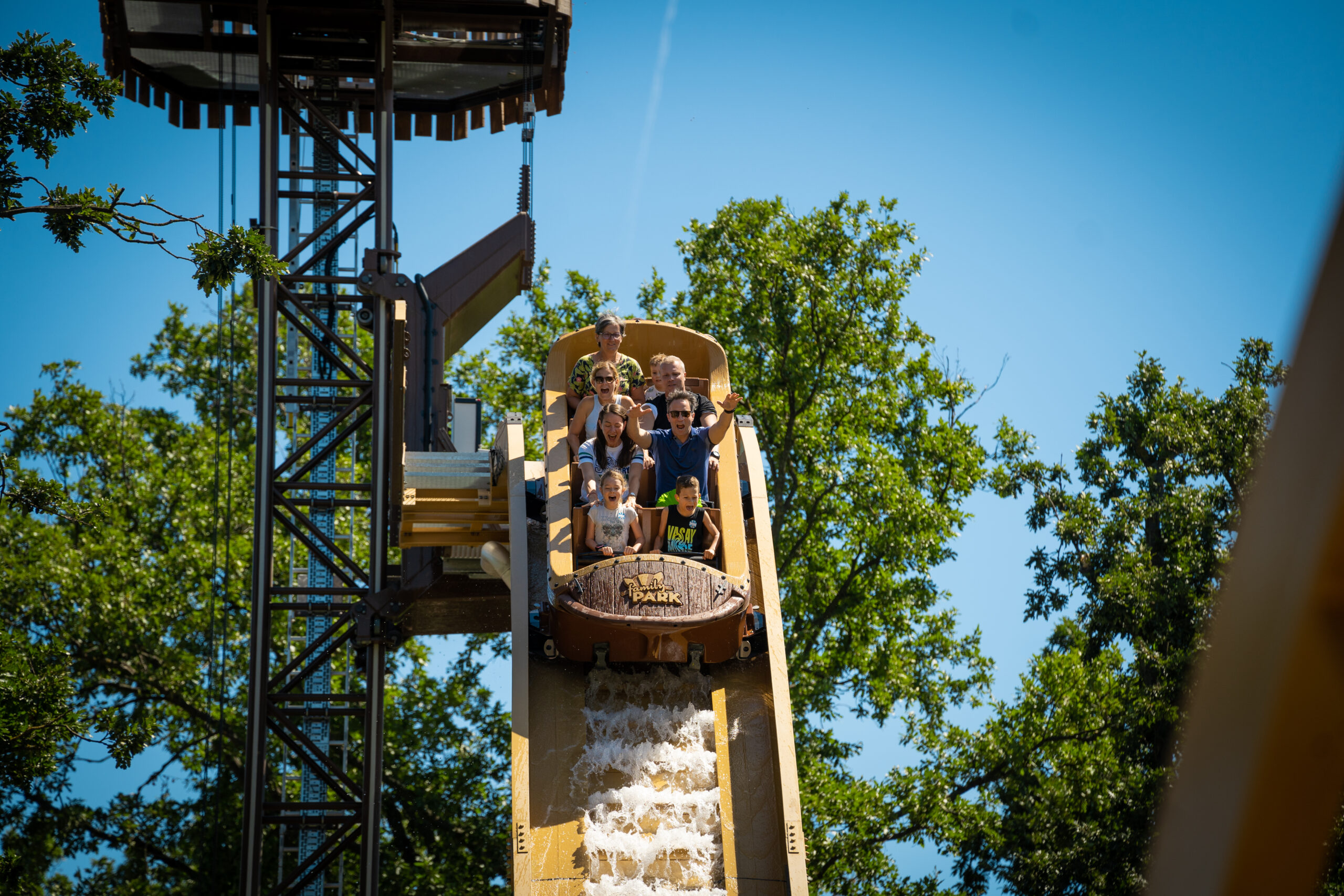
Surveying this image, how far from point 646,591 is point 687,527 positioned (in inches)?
22.4

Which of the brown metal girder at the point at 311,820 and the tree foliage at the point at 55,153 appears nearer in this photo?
the tree foliage at the point at 55,153

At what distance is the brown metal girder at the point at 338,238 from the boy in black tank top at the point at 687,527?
445 centimetres

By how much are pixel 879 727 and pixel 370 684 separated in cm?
641

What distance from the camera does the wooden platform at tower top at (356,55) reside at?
10547 millimetres

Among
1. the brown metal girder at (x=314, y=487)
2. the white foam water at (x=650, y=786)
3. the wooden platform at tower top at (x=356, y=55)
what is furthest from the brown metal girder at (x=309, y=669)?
the wooden platform at tower top at (x=356, y=55)

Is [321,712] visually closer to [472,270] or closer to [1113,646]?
[472,270]

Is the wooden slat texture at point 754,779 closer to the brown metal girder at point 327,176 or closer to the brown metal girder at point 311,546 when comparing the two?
the brown metal girder at point 311,546

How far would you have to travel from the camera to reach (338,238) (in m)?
10.1

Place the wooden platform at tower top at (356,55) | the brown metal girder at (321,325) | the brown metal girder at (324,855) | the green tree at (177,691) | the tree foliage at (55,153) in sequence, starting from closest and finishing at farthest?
the tree foliage at (55,153), the brown metal girder at (324,855), the brown metal girder at (321,325), the wooden platform at tower top at (356,55), the green tree at (177,691)

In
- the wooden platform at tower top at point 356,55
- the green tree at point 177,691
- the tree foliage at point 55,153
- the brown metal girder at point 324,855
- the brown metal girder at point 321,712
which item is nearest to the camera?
the tree foliage at point 55,153

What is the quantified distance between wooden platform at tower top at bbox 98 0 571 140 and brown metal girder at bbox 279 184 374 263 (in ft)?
4.52

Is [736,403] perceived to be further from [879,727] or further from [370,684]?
[879,727]

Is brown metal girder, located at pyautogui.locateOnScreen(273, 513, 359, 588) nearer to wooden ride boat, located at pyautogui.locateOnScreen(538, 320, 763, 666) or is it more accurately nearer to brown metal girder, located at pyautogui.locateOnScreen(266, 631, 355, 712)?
brown metal girder, located at pyautogui.locateOnScreen(266, 631, 355, 712)

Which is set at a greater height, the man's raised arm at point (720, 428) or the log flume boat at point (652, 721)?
the man's raised arm at point (720, 428)
